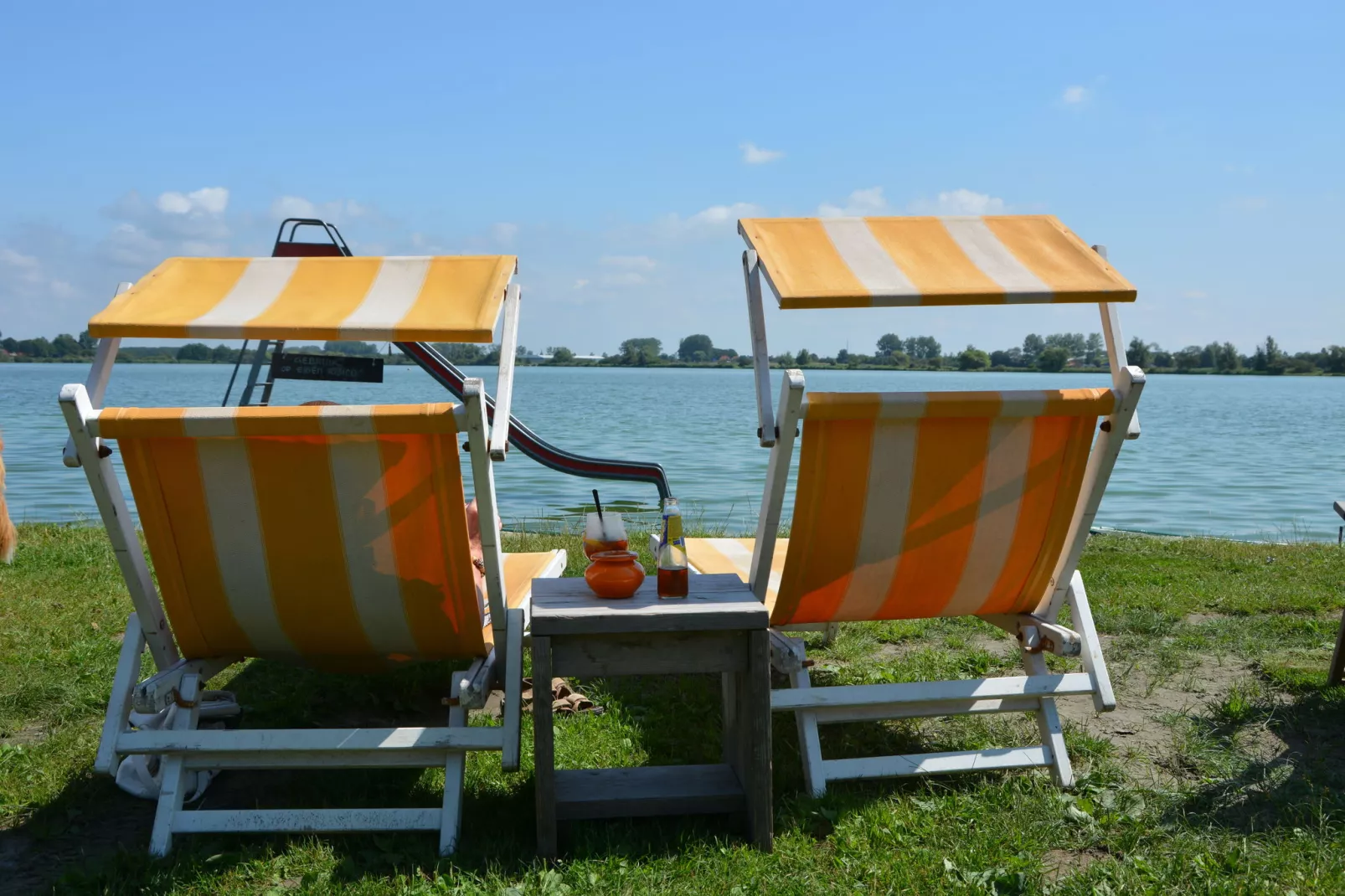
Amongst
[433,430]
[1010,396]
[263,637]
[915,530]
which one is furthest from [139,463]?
[1010,396]

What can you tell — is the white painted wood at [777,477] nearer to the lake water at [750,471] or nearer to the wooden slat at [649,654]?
the wooden slat at [649,654]

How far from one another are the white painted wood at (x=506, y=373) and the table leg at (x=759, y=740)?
0.88 meters

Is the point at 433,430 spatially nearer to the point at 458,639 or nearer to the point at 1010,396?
the point at 458,639

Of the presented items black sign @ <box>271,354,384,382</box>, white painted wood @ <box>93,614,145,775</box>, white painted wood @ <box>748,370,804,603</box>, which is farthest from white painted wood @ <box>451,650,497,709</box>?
black sign @ <box>271,354,384,382</box>

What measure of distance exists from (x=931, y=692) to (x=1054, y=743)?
1.41ft

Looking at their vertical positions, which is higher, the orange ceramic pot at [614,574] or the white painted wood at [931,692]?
the orange ceramic pot at [614,574]

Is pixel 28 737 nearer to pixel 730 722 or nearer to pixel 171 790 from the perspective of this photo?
pixel 171 790

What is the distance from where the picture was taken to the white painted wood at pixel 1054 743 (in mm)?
3197

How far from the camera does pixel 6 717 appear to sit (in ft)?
12.4

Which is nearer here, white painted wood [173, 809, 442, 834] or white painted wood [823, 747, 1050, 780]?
white painted wood [173, 809, 442, 834]

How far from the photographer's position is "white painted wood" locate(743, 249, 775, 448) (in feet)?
9.50

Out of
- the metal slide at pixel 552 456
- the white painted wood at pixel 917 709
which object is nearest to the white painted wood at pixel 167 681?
the white painted wood at pixel 917 709

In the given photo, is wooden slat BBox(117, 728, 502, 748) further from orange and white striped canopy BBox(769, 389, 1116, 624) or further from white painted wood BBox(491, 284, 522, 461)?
orange and white striped canopy BBox(769, 389, 1116, 624)

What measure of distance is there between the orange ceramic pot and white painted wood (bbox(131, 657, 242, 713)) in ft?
4.10
